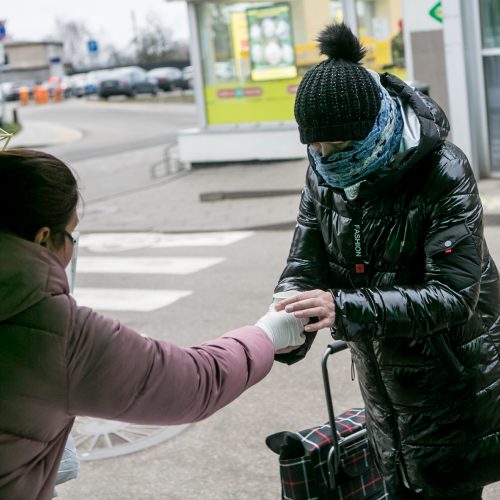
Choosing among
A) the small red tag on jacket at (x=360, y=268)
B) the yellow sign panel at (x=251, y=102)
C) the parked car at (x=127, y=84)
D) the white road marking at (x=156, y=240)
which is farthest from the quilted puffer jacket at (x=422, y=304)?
the parked car at (x=127, y=84)

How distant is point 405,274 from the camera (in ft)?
7.91

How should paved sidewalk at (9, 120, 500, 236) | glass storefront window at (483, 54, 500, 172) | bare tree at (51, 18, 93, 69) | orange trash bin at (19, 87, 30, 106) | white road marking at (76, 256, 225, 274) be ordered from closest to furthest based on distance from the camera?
1. white road marking at (76, 256, 225, 274)
2. paved sidewalk at (9, 120, 500, 236)
3. glass storefront window at (483, 54, 500, 172)
4. orange trash bin at (19, 87, 30, 106)
5. bare tree at (51, 18, 93, 69)

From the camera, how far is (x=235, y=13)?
16.1 meters

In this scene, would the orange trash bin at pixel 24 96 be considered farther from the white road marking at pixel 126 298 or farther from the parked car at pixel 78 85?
the white road marking at pixel 126 298

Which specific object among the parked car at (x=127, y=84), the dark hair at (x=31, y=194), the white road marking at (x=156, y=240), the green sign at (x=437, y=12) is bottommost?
the white road marking at (x=156, y=240)

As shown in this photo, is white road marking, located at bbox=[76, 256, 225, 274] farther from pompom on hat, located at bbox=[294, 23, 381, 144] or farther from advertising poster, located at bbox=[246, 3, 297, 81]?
advertising poster, located at bbox=[246, 3, 297, 81]

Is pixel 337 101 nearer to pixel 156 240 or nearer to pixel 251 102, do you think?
pixel 156 240

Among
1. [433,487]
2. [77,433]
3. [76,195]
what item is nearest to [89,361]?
[76,195]

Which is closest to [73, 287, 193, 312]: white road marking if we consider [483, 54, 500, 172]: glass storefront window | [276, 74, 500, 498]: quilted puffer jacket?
[276, 74, 500, 498]: quilted puffer jacket

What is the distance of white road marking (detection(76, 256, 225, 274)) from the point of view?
934cm

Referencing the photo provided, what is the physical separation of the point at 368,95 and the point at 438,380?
2.66 ft

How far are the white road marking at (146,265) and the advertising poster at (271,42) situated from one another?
22.8 feet

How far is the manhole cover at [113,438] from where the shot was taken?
4773mm

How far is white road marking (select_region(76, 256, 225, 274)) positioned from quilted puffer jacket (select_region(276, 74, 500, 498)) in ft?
21.7
